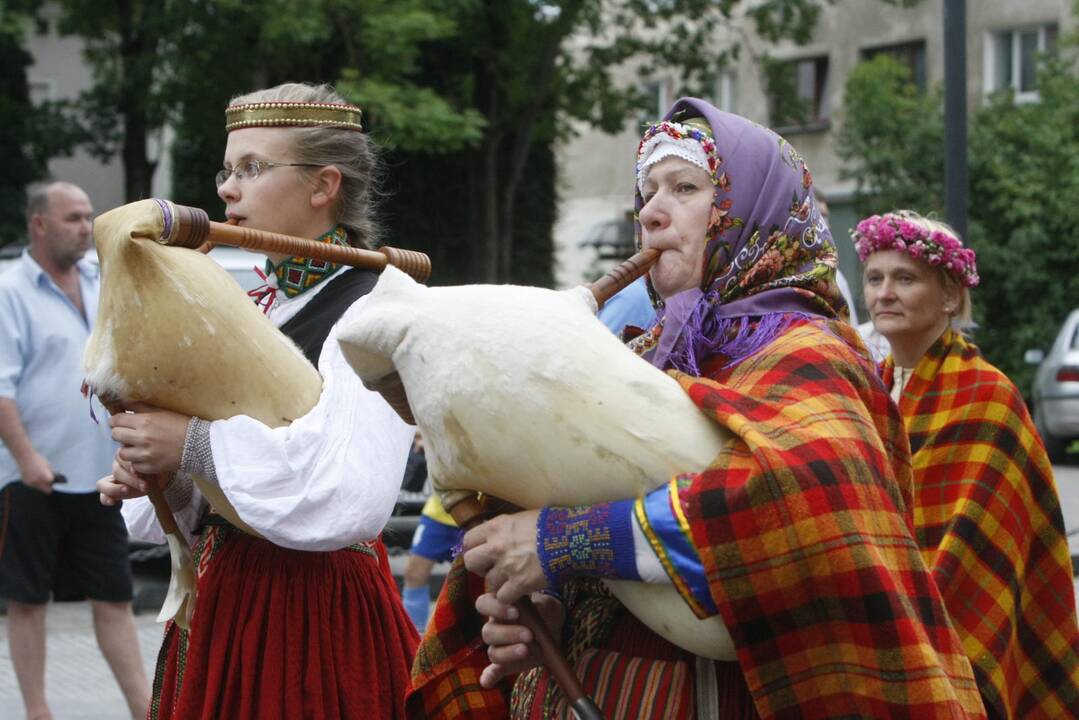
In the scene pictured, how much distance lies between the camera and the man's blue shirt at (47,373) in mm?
6105

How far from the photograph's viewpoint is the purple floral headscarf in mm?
2432

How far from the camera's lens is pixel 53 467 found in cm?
610

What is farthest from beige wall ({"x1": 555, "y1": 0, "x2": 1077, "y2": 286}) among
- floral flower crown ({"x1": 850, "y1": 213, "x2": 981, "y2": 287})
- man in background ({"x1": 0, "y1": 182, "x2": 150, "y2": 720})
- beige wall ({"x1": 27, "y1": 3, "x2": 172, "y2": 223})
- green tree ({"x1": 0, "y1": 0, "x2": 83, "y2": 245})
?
floral flower crown ({"x1": 850, "y1": 213, "x2": 981, "y2": 287})

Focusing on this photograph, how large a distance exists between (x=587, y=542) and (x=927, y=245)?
9.54ft

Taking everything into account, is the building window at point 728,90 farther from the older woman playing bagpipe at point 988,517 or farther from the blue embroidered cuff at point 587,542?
the blue embroidered cuff at point 587,542

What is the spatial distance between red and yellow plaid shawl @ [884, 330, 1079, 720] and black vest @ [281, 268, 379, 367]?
1.70 meters

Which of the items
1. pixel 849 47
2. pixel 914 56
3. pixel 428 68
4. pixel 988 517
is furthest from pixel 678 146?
pixel 849 47

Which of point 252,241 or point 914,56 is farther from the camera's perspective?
point 914,56

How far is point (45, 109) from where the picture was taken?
19750mm

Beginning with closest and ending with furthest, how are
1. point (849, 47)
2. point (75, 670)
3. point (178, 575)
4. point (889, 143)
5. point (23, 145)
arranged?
point (178, 575), point (75, 670), point (23, 145), point (889, 143), point (849, 47)

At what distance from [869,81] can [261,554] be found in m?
20.9

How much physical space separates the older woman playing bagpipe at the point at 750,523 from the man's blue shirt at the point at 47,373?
395 cm

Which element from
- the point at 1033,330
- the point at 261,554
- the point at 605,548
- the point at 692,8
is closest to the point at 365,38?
the point at 692,8

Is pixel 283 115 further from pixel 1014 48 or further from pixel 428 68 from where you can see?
pixel 1014 48
